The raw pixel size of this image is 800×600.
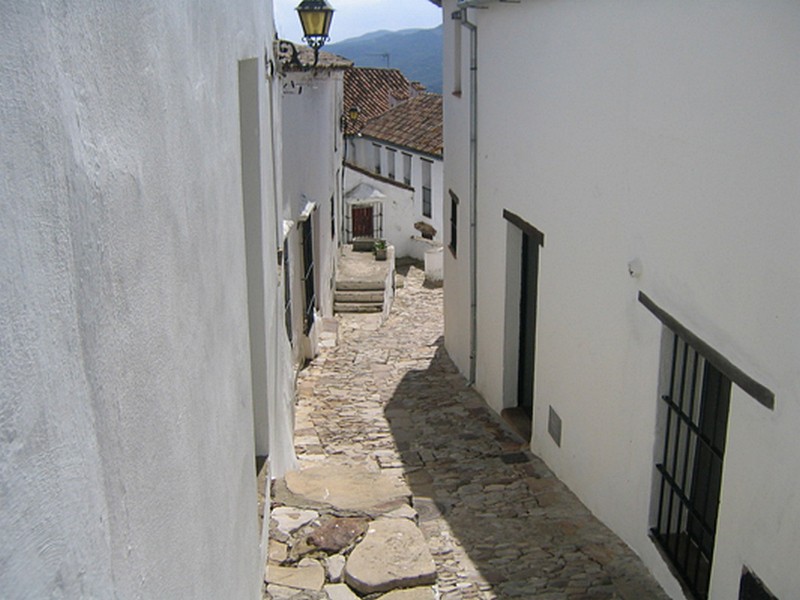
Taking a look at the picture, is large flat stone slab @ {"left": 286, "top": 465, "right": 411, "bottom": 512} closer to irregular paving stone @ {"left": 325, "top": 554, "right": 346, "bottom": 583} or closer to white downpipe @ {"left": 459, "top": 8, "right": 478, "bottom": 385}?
irregular paving stone @ {"left": 325, "top": 554, "right": 346, "bottom": 583}

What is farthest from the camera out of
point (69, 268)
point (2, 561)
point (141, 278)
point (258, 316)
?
point (258, 316)

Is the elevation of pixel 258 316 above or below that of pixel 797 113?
below

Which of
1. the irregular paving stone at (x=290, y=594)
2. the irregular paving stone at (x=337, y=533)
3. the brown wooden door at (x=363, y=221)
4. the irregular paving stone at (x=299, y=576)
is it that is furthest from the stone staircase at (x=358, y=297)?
the irregular paving stone at (x=290, y=594)

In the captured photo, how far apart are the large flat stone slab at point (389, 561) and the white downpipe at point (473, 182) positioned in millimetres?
5418

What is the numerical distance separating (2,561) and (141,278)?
0.85 meters

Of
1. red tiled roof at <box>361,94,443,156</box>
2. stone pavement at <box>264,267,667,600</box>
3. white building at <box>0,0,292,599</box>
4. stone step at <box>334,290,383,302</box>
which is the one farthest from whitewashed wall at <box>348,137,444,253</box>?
white building at <box>0,0,292,599</box>

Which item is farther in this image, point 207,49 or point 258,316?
point 258,316

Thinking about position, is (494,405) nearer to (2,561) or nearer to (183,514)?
(183,514)

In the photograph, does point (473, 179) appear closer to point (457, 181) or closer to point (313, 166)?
point (457, 181)

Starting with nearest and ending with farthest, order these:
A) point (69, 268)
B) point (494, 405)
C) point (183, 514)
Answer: point (69, 268)
point (183, 514)
point (494, 405)

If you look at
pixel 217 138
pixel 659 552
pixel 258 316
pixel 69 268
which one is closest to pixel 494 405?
pixel 659 552

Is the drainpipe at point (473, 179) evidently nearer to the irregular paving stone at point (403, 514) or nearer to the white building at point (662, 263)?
the white building at point (662, 263)

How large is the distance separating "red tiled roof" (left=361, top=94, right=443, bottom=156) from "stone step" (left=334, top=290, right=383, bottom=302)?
24.9 feet

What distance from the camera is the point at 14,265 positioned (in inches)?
43.1
